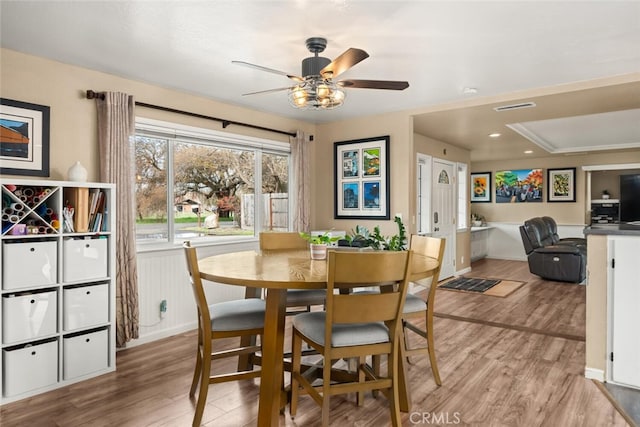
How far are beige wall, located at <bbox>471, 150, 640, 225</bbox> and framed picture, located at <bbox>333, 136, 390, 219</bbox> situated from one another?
18.3 ft

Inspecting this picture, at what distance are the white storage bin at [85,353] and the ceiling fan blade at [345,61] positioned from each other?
96.7 inches

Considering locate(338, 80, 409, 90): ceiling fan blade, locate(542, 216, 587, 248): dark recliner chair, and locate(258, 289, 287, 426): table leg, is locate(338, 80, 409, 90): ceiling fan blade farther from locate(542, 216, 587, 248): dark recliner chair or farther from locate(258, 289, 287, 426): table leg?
locate(542, 216, 587, 248): dark recliner chair

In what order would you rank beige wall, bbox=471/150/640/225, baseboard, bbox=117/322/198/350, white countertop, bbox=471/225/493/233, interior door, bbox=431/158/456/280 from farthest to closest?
white countertop, bbox=471/225/493/233 < beige wall, bbox=471/150/640/225 < interior door, bbox=431/158/456/280 < baseboard, bbox=117/322/198/350

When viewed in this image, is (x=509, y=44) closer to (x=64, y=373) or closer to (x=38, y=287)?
(x=38, y=287)

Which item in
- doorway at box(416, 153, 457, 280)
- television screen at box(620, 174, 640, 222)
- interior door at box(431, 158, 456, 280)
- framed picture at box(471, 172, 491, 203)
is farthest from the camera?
framed picture at box(471, 172, 491, 203)

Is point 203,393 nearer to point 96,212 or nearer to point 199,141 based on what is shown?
point 96,212

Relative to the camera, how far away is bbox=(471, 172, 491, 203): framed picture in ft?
30.8

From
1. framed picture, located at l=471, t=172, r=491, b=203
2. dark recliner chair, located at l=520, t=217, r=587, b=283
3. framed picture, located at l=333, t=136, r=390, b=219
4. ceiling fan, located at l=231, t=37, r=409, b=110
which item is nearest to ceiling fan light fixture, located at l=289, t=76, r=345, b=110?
ceiling fan, located at l=231, t=37, r=409, b=110

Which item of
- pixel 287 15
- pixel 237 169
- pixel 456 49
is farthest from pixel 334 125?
pixel 287 15

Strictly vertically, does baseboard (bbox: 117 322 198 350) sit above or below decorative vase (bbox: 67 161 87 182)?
below

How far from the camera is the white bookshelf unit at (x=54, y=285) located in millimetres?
2494

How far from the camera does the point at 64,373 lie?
2.70 m

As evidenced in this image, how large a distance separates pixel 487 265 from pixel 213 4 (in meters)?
7.39

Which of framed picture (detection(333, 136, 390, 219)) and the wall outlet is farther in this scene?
framed picture (detection(333, 136, 390, 219))
